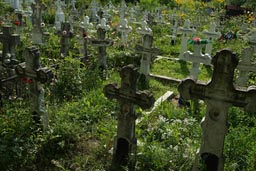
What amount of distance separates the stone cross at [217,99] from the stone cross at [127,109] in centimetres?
57

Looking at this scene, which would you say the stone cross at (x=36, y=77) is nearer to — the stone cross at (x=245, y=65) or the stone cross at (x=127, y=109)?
the stone cross at (x=127, y=109)

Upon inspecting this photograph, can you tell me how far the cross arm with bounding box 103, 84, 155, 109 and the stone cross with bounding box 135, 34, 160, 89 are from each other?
356cm

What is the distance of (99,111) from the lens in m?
6.04

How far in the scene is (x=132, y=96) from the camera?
14.6 feet

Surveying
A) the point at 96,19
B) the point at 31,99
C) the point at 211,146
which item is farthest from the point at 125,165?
the point at 96,19

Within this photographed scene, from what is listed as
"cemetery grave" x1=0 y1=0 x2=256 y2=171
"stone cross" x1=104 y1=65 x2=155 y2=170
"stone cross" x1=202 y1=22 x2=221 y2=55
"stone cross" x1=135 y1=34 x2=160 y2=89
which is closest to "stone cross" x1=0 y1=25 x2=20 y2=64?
"cemetery grave" x1=0 y1=0 x2=256 y2=171

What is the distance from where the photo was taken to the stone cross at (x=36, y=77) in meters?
4.94

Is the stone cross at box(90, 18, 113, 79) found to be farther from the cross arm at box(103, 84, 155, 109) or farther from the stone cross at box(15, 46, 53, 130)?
the cross arm at box(103, 84, 155, 109)

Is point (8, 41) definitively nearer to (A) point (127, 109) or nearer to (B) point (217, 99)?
(A) point (127, 109)

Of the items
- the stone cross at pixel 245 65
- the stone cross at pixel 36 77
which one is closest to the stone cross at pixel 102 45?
the stone cross at pixel 245 65

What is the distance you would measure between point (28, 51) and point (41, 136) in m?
1.28

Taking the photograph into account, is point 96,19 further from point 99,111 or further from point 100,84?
point 99,111

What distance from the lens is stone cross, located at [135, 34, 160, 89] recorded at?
798 cm

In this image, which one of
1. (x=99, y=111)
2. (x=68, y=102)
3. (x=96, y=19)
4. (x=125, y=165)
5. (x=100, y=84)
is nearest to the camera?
(x=125, y=165)
